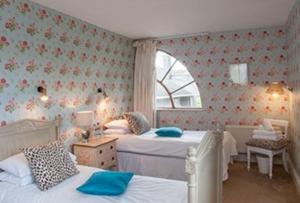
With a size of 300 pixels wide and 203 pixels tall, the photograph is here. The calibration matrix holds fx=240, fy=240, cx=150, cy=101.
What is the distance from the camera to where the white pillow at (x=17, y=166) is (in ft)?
7.35

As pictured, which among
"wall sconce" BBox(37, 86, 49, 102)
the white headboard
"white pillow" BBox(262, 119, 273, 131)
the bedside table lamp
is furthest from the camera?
"white pillow" BBox(262, 119, 273, 131)

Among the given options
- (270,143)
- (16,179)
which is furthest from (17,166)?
(270,143)

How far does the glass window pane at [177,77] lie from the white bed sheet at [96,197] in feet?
10.5

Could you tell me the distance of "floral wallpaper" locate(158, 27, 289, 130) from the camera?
4.41 meters

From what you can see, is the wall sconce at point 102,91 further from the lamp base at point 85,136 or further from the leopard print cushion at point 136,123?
the lamp base at point 85,136

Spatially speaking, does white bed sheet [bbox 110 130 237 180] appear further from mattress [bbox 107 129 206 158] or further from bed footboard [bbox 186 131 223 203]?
bed footboard [bbox 186 131 223 203]

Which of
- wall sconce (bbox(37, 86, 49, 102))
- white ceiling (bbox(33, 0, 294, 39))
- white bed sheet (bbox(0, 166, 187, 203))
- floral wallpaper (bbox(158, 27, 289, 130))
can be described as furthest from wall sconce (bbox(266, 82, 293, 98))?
wall sconce (bbox(37, 86, 49, 102))

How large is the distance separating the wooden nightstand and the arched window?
79.7 inches

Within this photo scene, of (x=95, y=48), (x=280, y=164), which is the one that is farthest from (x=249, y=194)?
(x=95, y=48)

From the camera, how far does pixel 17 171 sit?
224 centimetres

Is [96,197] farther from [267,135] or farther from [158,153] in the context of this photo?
[267,135]

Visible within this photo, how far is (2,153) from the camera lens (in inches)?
96.5

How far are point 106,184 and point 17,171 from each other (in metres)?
0.89

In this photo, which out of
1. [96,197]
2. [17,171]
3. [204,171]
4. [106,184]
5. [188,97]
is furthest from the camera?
[188,97]
